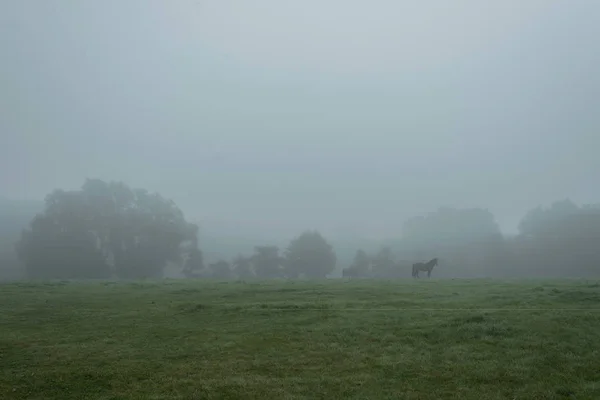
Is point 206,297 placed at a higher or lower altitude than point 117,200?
lower

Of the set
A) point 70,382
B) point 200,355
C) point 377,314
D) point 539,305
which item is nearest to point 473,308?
point 539,305

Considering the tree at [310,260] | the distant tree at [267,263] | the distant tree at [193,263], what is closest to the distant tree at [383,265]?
the tree at [310,260]

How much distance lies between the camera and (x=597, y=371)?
59.2ft

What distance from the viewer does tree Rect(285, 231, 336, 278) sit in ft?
290

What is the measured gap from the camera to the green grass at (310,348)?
17.1m

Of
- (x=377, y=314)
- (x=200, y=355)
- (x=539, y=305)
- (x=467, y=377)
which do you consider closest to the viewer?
(x=467, y=377)

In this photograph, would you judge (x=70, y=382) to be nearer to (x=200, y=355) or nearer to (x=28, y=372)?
(x=28, y=372)

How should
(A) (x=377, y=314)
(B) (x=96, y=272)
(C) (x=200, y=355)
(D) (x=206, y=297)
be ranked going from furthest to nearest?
(B) (x=96, y=272)
(D) (x=206, y=297)
(A) (x=377, y=314)
(C) (x=200, y=355)

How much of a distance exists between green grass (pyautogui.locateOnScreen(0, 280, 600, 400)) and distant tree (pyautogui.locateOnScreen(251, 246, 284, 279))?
56.1 m

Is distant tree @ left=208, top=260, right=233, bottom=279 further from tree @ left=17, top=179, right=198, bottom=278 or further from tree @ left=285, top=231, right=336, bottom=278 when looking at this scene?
tree @ left=285, top=231, right=336, bottom=278

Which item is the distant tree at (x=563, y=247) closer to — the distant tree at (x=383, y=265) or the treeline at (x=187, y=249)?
the treeline at (x=187, y=249)

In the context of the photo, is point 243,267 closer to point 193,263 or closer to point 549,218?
point 193,263

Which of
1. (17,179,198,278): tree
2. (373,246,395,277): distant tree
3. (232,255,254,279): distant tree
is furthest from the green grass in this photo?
(232,255,254,279): distant tree

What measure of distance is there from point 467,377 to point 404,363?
261 centimetres
